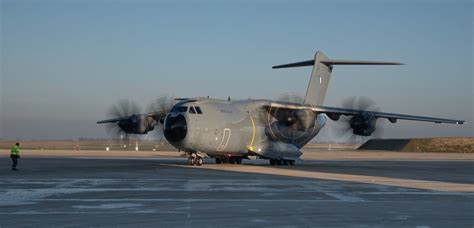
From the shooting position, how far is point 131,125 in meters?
35.3

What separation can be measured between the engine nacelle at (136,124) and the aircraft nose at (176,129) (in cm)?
449

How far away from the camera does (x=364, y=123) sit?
34.2 metres

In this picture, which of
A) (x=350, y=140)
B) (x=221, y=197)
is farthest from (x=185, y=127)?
(x=221, y=197)

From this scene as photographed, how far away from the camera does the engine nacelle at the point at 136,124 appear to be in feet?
116

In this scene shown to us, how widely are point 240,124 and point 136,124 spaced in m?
6.10

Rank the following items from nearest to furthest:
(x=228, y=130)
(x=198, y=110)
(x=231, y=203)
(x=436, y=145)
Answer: (x=231, y=203) → (x=198, y=110) → (x=228, y=130) → (x=436, y=145)

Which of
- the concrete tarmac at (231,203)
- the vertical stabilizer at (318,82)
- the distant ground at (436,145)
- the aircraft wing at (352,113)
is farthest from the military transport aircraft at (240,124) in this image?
the distant ground at (436,145)

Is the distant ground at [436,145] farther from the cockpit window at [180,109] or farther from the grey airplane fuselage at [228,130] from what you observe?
the cockpit window at [180,109]

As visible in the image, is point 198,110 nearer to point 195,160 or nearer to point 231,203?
point 195,160

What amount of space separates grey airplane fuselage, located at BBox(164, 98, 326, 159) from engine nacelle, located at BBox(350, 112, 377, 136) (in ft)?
14.5

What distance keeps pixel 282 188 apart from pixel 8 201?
797cm

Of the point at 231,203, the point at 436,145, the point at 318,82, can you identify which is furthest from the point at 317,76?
the point at 436,145

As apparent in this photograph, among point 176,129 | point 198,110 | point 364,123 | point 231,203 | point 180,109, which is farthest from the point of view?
point 364,123

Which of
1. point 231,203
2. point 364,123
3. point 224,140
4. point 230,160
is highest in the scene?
point 364,123
